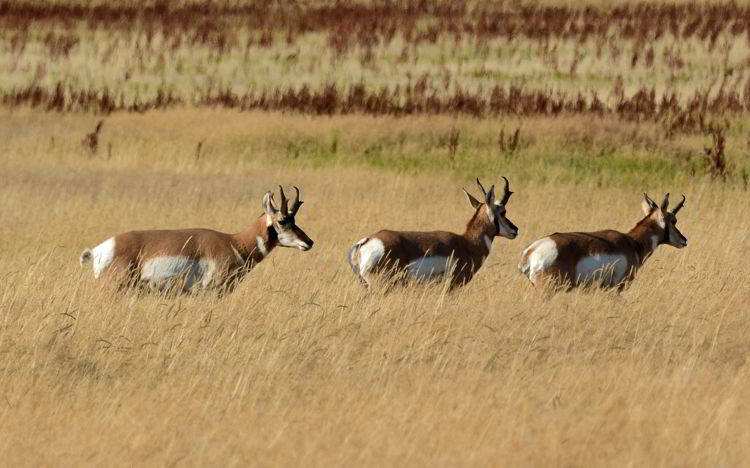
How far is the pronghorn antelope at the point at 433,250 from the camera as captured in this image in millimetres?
9852

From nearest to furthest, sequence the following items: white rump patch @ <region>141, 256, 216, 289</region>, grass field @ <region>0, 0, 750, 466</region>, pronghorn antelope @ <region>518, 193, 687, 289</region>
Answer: grass field @ <region>0, 0, 750, 466</region>
white rump patch @ <region>141, 256, 216, 289</region>
pronghorn antelope @ <region>518, 193, 687, 289</region>

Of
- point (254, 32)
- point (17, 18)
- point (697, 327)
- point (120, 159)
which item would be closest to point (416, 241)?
point (697, 327)

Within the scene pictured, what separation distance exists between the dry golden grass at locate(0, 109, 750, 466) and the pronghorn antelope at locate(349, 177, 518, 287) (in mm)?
179

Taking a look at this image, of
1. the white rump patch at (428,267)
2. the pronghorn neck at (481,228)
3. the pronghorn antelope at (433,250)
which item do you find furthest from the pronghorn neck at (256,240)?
the pronghorn neck at (481,228)

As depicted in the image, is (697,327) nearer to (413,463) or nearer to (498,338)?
(498,338)

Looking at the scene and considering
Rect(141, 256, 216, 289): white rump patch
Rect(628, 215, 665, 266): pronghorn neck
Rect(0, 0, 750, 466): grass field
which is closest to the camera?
Rect(0, 0, 750, 466): grass field

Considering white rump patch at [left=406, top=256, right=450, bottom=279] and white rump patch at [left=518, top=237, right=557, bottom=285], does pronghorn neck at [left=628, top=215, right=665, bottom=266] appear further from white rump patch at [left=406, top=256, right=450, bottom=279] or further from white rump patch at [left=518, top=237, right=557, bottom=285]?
white rump patch at [left=406, top=256, right=450, bottom=279]

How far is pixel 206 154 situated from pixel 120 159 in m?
1.48

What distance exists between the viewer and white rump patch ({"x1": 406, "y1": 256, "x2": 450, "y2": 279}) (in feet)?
32.7

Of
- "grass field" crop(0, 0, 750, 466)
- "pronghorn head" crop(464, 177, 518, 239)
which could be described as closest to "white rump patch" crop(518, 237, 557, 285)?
"grass field" crop(0, 0, 750, 466)

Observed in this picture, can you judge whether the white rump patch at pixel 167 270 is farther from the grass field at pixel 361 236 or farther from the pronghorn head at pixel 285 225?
the pronghorn head at pixel 285 225

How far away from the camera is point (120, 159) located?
757 inches

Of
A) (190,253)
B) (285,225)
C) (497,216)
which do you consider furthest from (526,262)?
(190,253)

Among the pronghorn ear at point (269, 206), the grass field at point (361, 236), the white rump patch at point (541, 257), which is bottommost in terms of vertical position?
the grass field at point (361, 236)
